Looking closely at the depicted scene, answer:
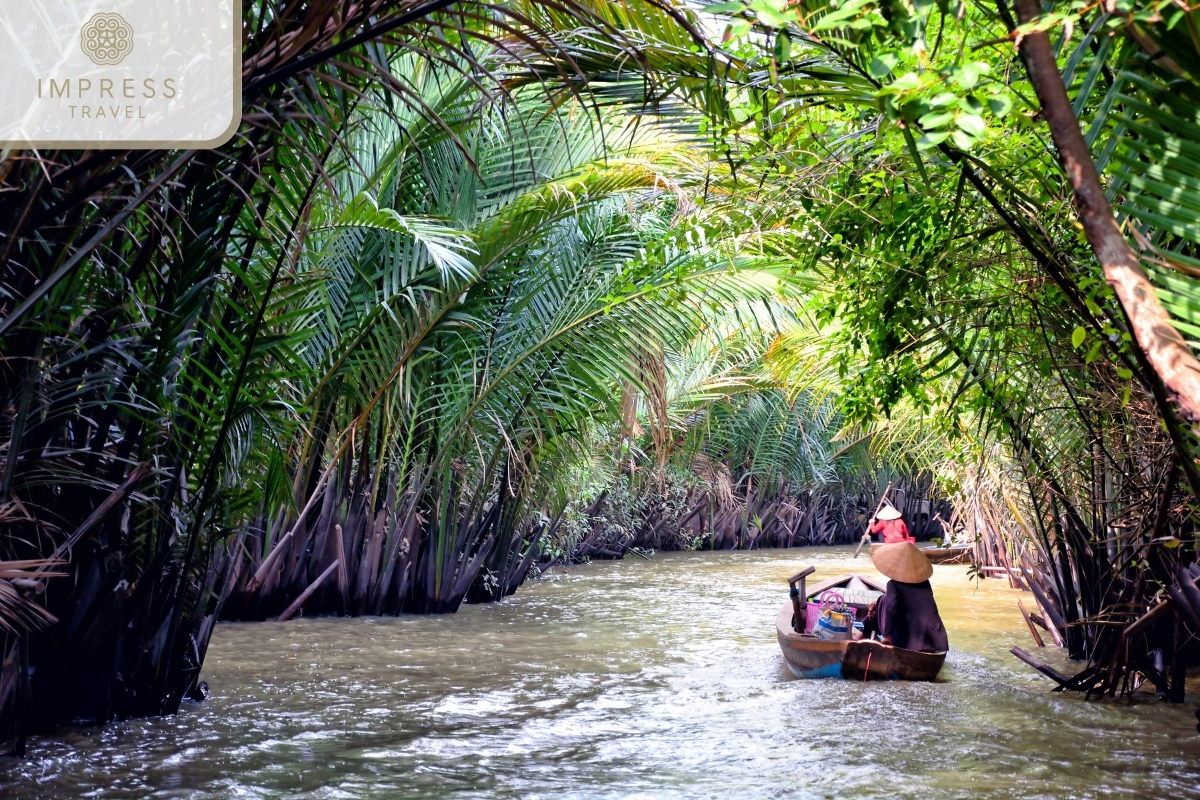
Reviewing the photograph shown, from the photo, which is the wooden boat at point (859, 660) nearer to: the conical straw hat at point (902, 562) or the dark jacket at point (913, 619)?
the dark jacket at point (913, 619)

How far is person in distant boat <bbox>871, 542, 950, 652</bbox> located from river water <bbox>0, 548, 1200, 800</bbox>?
39 centimetres

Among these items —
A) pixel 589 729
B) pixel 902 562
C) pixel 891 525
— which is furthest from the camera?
pixel 891 525

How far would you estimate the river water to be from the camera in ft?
17.4

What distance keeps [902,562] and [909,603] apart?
1.14 ft

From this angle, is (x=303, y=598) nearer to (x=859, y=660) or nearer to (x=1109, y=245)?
(x=859, y=660)

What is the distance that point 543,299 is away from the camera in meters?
10.9

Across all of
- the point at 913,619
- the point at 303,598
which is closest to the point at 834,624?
the point at 913,619

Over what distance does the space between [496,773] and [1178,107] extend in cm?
441

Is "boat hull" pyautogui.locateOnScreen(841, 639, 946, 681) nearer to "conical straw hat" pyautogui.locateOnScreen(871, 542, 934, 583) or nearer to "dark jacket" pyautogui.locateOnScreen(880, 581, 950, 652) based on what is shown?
"dark jacket" pyautogui.locateOnScreen(880, 581, 950, 652)

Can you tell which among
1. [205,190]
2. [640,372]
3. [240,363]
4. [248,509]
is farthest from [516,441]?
[205,190]

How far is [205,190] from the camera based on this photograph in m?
4.90

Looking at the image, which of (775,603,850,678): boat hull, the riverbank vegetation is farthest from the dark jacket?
the riverbank vegetation

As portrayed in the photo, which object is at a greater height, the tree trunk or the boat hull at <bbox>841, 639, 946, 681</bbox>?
the tree trunk

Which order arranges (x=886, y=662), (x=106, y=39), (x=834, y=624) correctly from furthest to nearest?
(x=834, y=624) < (x=886, y=662) < (x=106, y=39)
